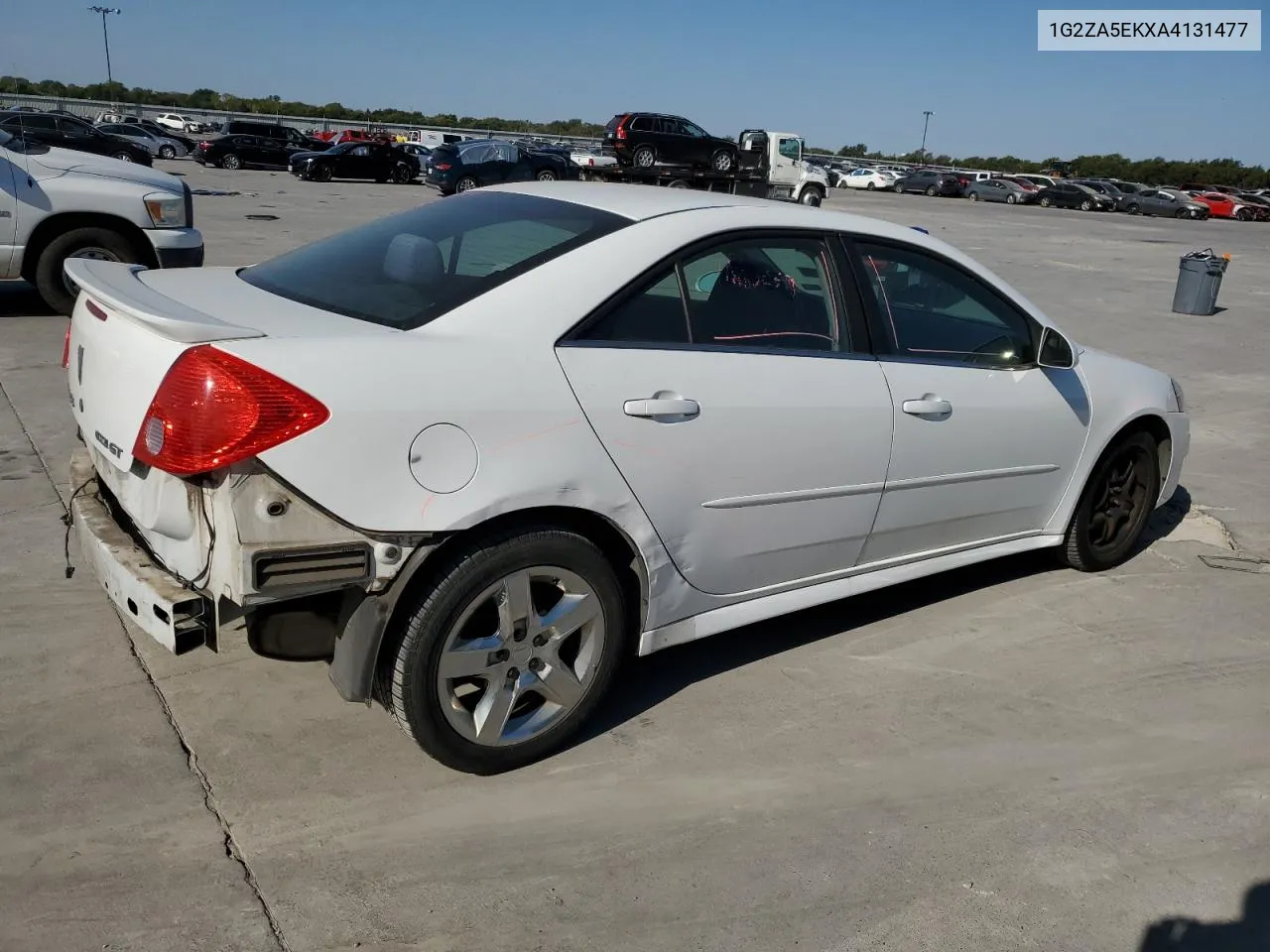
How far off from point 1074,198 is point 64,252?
49494 millimetres

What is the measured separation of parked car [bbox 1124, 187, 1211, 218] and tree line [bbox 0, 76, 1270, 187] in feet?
88.4

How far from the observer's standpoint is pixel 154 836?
2746mm

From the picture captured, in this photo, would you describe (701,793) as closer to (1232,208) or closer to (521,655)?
(521,655)

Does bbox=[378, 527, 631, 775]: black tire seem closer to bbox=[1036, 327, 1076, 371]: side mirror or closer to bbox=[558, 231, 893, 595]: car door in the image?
bbox=[558, 231, 893, 595]: car door

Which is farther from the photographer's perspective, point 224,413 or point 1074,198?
point 1074,198

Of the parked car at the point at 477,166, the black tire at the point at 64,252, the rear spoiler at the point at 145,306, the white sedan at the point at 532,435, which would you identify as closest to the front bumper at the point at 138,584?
the white sedan at the point at 532,435

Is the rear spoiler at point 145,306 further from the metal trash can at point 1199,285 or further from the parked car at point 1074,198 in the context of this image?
the parked car at point 1074,198

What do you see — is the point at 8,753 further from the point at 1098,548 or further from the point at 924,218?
the point at 924,218

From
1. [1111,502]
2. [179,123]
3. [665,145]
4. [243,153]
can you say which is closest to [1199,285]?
[1111,502]

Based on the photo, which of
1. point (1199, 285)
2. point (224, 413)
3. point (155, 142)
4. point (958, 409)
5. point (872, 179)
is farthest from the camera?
point (872, 179)

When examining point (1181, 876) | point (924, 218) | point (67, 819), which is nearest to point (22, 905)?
point (67, 819)

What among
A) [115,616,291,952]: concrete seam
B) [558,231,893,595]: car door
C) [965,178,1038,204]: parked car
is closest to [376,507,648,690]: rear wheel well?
[558,231,893,595]: car door

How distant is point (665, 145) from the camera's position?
112 ft

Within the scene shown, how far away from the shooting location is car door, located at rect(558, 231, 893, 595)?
308 cm
